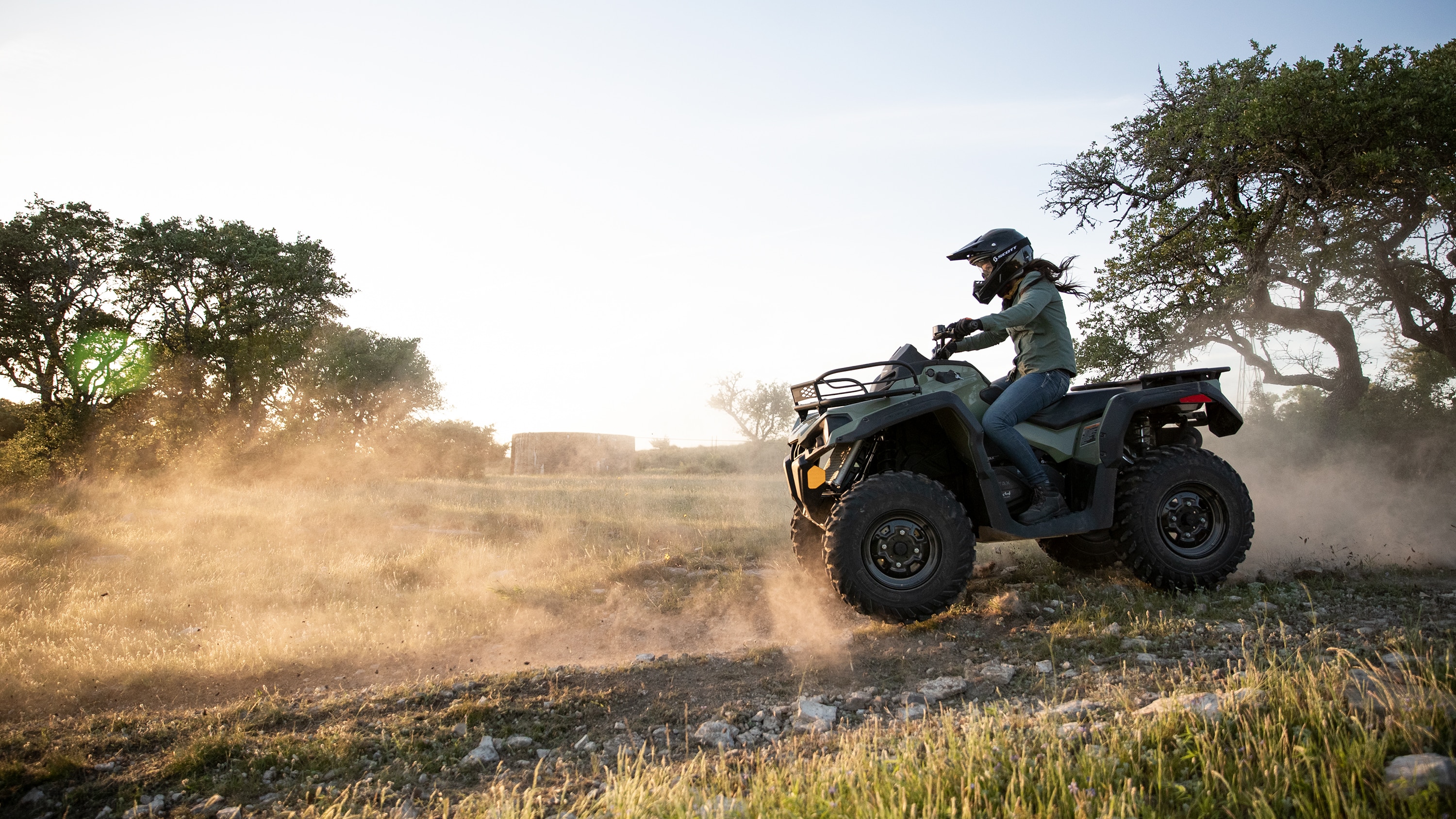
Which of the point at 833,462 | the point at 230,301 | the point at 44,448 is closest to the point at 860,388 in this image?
the point at 833,462

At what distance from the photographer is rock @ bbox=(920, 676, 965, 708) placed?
4285 millimetres

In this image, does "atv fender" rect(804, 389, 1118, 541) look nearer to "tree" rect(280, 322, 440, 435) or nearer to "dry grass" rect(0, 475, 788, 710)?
"dry grass" rect(0, 475, 788, 710)

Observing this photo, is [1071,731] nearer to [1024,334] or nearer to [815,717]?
[815,717]

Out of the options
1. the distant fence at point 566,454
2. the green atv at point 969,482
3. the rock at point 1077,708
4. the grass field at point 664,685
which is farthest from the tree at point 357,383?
the rock at point 1077,708

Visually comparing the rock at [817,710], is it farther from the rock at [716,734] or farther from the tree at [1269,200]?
the tree at [1269,200]

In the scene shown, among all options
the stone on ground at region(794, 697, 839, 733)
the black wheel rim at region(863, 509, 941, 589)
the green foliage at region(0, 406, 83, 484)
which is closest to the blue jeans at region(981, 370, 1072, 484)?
the black wheel rim at region(863, 509, 941, 589)

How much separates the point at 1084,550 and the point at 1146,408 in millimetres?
1581

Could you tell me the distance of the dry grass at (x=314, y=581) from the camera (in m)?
5.92

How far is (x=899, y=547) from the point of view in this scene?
5496 mm

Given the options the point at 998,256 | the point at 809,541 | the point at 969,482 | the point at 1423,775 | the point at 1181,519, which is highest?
the point at 998,256

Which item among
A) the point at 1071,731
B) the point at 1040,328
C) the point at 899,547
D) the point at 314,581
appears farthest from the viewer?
the point at 314,581

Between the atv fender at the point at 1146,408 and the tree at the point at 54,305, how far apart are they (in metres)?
27.6

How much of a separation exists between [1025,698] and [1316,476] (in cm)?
1142

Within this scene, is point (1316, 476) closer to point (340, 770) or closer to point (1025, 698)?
point (1025, 698)
